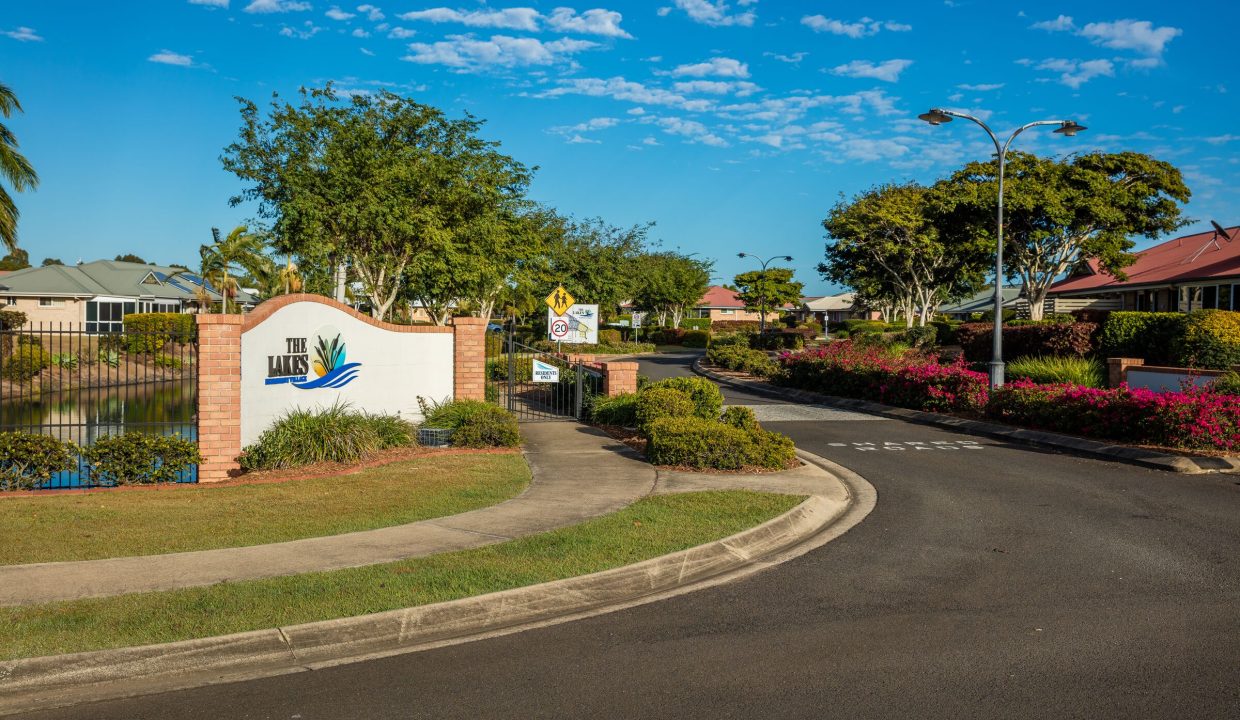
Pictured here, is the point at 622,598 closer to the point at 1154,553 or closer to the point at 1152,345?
the point at 1154,553

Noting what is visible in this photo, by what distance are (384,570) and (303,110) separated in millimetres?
22424

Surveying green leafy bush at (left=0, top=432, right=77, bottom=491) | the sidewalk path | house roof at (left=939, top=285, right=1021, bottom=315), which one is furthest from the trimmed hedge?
house roof at (left=939, top=285, right=1021, bottom=315)

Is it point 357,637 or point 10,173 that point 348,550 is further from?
point 10,173

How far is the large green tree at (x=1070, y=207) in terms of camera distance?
36.0 metres

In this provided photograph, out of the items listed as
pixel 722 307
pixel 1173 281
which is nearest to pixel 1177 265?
pixel 1173 281

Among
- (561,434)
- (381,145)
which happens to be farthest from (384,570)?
(381,145)

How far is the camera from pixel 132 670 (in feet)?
17.9

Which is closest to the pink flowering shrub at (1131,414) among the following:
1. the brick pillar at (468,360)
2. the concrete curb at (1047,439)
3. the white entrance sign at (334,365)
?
the concrete curb at (1047,439)

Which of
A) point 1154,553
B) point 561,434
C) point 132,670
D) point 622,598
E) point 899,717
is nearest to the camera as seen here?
point 899,717

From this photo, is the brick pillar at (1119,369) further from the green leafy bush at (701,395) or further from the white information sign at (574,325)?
the white information sign at (574,325)

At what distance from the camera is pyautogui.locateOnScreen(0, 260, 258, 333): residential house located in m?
48.2

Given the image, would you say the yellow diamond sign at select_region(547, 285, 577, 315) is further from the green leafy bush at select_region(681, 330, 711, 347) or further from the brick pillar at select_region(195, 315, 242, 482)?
the green leafy bush at select_region(681, 330, 711, 347)

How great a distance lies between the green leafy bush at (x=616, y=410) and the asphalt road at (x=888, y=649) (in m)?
8.16

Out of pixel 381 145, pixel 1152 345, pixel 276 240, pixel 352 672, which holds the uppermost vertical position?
pixel 381 145
